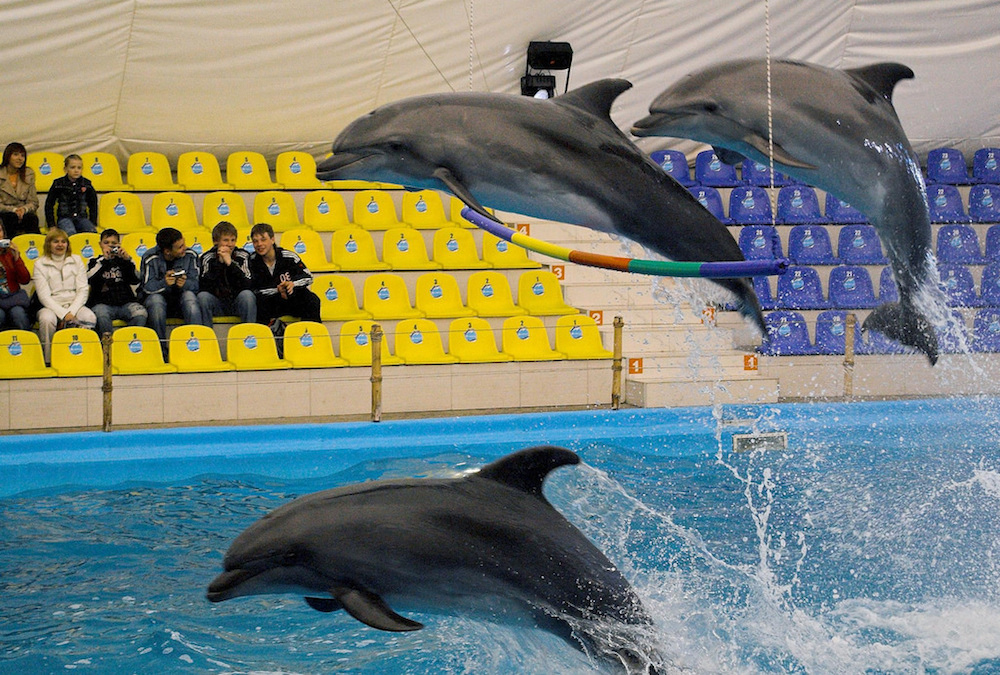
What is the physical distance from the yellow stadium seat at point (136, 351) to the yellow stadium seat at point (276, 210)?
237 centimetres

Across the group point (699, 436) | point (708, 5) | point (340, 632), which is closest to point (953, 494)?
point (699, 436)

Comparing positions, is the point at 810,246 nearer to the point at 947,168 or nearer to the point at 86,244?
the point at 947,168

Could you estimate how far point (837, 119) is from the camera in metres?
3.45

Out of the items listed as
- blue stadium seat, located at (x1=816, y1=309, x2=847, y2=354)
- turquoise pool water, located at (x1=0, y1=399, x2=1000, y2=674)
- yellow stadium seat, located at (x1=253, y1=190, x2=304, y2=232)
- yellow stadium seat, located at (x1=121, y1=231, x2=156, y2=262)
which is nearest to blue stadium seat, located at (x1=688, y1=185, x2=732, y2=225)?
blue stadium seat, located at (x1=816, y1=309, x2=847, y2=354)

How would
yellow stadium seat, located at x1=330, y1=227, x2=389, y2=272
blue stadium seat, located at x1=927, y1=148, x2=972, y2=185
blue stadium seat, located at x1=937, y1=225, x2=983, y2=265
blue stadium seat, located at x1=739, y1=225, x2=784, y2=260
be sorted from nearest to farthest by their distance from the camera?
yellow stadium seat, located at x1=330, y1=227, x2=389, y2=272 < blue stadium seat, located at x1=739, y1=225, x2=784, y2=260 < blue stadium seat, located at x1=937, y1=225, x2=983, y2=265 < blue stadium seat, located at x1=927, y1=148, x2=972, y2=185

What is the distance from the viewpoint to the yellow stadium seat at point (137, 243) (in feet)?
33.0

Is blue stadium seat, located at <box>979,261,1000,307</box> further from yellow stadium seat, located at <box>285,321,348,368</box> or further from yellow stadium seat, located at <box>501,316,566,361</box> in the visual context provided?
yellow stadium seat, located at <box>285,321,348,368</box>

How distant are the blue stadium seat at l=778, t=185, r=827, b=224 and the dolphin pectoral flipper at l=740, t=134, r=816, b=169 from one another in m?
8.77

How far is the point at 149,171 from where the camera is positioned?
11680mm

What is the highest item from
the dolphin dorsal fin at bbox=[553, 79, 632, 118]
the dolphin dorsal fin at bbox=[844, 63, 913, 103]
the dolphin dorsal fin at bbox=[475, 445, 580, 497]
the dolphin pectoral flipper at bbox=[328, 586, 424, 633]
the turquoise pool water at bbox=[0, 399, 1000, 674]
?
the dolphin dorsal fin at bbox=[844, 63, 913, 103]

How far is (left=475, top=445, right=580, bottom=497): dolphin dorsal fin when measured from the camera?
130 inches

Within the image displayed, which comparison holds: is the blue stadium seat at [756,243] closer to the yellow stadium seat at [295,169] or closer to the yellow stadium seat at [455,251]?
the yellow stadium seat at [455,251]

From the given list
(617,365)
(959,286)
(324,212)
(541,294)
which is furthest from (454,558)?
(959,286)

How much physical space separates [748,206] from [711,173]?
83 centimetres
